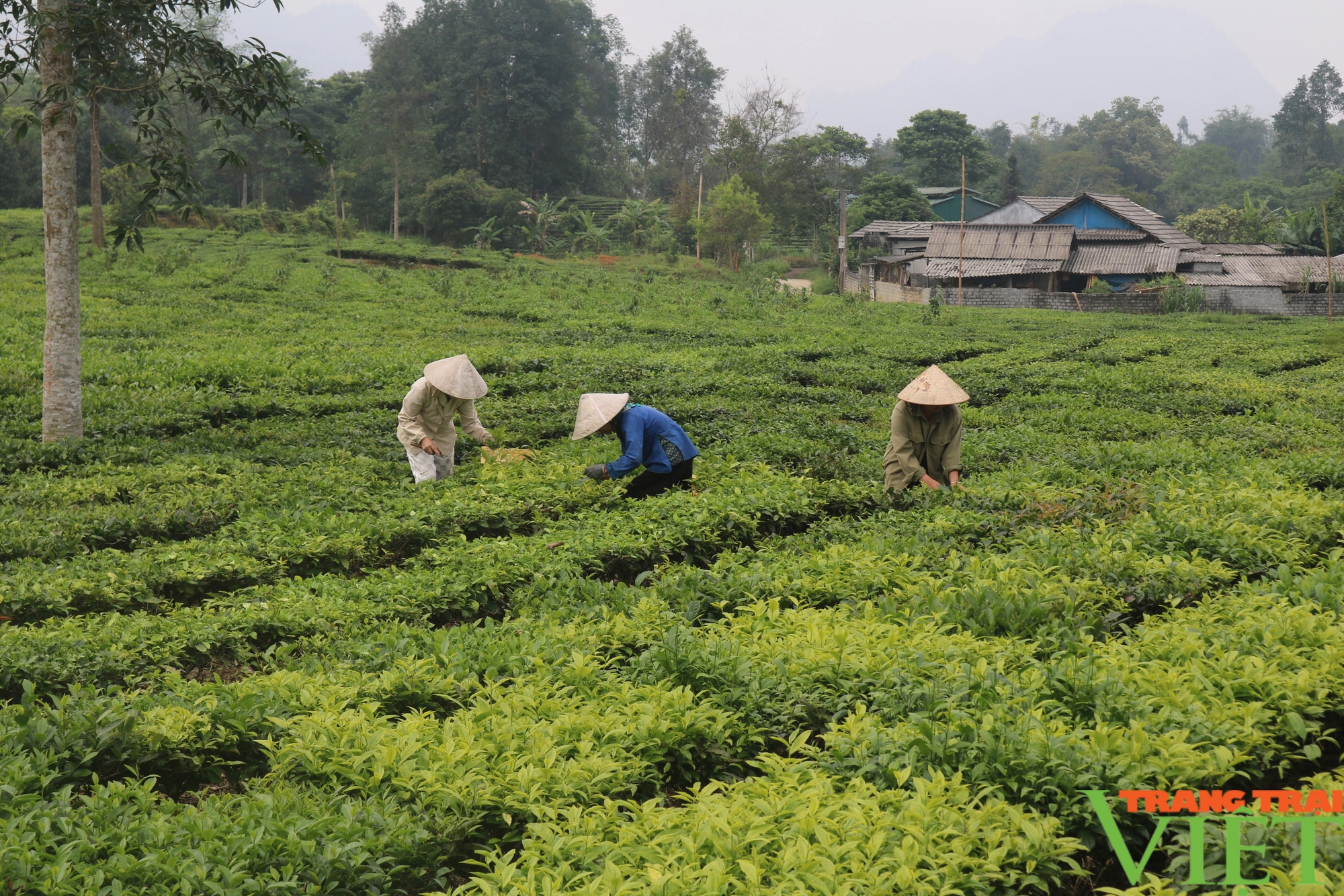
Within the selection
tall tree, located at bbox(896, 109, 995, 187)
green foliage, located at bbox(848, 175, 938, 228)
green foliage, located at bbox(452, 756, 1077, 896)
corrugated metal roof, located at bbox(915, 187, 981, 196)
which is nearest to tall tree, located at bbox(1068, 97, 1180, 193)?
tall tree, located at bbox(896, 109, 995, 187)

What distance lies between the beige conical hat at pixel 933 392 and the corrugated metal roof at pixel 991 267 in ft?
111

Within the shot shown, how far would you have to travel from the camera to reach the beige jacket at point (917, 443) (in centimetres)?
884

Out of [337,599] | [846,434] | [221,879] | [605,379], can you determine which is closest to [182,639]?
[337,599]

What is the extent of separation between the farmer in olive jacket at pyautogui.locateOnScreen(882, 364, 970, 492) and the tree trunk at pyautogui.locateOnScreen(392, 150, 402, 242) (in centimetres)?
4277

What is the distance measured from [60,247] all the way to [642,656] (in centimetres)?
901

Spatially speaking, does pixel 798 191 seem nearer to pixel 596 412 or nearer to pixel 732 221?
pixel 732 221

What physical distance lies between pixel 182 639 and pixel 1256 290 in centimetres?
4017

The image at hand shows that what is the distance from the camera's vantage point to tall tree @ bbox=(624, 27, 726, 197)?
72375 mm

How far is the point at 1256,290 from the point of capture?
1442 inches

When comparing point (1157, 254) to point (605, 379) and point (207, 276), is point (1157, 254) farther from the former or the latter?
point (207, 276)

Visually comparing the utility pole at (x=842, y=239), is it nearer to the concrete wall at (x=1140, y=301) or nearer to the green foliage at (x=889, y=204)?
the concrete wall at (x=1140, y=301)

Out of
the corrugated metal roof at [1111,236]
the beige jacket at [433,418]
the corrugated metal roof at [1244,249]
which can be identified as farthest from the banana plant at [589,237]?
the beige jacket at [433,418]

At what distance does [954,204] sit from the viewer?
197ft

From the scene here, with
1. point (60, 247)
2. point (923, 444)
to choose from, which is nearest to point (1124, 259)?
point (923, 444)
